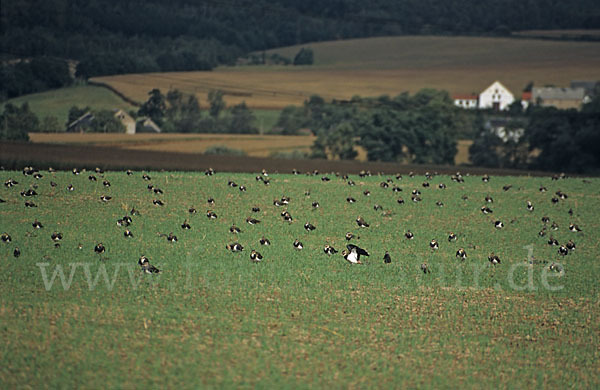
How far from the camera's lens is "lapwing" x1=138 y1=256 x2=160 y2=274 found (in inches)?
1209

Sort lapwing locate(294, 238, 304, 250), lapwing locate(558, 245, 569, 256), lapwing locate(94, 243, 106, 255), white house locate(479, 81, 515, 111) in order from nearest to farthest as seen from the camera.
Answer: lapwing locate(94, 243, 106, 255) < lapwing locate(294, 238, 304, 250) < lapwing locate(558, 245, 569, 256) < white house locate(479, 81, 515, 111)

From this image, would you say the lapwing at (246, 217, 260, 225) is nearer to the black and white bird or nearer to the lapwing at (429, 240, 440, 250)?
the black and white bird

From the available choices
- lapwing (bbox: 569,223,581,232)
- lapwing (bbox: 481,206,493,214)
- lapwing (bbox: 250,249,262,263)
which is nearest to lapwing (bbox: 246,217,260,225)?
lapwing (bbox: 250,249,262,263)

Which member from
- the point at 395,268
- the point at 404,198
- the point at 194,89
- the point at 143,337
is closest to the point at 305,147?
the point at 194,89

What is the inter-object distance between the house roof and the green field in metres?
97.4

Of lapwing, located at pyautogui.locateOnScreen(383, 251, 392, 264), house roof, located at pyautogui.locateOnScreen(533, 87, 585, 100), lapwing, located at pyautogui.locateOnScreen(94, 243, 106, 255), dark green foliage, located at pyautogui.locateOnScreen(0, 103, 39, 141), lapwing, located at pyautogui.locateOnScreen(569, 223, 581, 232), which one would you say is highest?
house roof, located at pyautogui.locateOnScreen(533, 87, 585, 100)

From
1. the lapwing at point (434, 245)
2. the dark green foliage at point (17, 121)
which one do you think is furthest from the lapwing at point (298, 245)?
the dark green foliage at point (17, 121)

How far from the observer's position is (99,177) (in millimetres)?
52281

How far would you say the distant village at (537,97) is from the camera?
18338cm

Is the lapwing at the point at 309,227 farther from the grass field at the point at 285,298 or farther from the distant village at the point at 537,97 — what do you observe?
the distant village at the point at 537,97

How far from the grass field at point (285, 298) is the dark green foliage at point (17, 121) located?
60.7 m

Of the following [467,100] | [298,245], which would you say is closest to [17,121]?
[298,245]

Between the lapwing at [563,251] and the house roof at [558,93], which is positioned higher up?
the house roof at [558,93]

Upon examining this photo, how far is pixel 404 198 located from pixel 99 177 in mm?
19846
